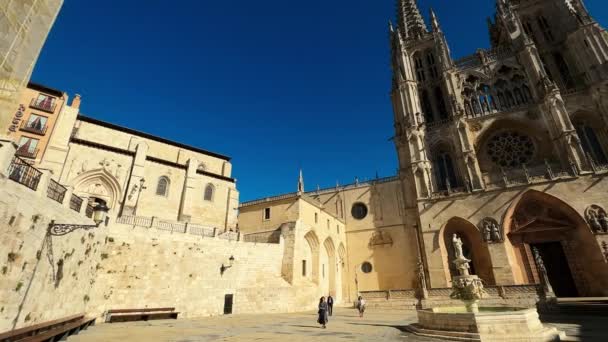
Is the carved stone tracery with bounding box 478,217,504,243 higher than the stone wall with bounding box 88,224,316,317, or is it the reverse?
the carved stone tracery with bounding box 478,217,504,243

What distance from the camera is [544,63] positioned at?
79.7 ft

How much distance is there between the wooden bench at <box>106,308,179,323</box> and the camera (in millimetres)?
12266

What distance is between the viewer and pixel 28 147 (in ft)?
58.6

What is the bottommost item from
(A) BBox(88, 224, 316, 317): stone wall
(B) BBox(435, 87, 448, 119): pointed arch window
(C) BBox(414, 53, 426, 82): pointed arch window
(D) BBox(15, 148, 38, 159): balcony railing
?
(A) BBox(88, 224, 316, 317): stone wall

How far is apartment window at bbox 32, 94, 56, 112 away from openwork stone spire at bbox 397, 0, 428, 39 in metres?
35.1

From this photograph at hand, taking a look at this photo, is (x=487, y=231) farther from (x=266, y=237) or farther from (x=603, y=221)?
(x=266, y=237)

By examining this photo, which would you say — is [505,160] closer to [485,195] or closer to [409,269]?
[485,195]

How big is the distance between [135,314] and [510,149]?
28578mm

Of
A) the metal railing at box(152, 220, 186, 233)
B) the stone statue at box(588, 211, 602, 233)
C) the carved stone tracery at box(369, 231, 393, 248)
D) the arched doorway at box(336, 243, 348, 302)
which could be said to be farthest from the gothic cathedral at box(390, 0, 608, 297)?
the metal railing at box(152, 220, 186, 233)

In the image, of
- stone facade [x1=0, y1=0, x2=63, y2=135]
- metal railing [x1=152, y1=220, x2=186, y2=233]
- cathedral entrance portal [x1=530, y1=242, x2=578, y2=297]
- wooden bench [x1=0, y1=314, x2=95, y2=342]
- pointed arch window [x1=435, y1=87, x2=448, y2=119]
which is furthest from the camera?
pointed arch window [x1=435, y1=87, x2=448, y2=119]

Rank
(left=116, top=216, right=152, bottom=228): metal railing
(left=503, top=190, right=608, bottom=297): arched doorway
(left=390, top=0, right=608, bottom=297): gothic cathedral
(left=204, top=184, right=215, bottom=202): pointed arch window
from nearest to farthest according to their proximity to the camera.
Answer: (left=116, top=216, right=152, bottom=228): metal railing < (left=503, top=190, right=608, bottom=297): arched doorway < (left=390, top=0, right=608, bottom=297): gothic cathedral < (left=204, top=184, right=215, bottom=202): pointed arch window

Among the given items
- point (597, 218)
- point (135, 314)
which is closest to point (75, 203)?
point (135, 314)

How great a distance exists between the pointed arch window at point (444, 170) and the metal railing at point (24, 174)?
25.2 metres

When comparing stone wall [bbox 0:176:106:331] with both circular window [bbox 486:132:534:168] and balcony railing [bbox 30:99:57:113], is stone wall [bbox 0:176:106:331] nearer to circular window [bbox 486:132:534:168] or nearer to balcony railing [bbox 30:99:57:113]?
balcony railing [bbox 30:99:57:113]
